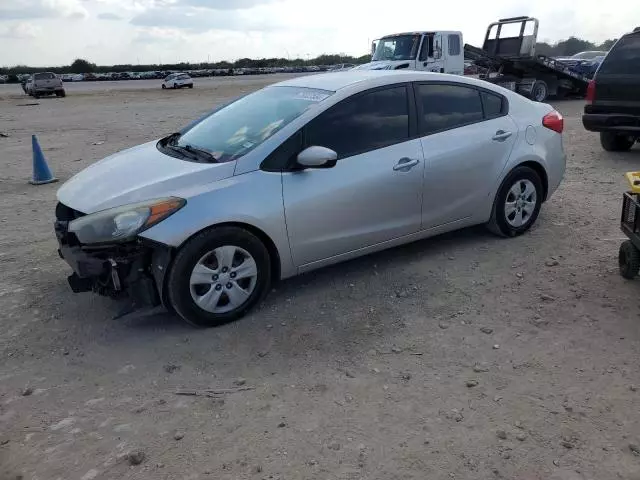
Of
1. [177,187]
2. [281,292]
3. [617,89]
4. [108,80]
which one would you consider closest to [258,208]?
[177,187]

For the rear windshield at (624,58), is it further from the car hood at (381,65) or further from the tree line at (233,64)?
the tree line at (233,64)

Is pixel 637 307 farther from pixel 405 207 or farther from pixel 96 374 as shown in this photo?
pixel 96 374

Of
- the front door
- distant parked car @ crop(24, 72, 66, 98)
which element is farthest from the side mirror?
distant parked car @ crop(24, 72, 66, 98)

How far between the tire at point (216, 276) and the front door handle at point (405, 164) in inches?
51.4

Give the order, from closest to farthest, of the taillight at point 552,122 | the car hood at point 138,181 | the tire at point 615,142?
the car hood at point 138,181 < the taillight at point 552,122 < the tire at point 615,142

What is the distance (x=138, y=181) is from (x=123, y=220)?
1.38 feet

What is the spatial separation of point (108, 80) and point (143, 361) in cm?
6875

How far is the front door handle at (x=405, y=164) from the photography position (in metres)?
4.75

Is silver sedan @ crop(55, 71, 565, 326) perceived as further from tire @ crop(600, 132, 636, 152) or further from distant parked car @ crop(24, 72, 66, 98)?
distant parked car @ crop(24, 72, 66, 98)

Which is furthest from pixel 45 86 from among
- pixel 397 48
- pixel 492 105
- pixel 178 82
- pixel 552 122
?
pixel 552 122

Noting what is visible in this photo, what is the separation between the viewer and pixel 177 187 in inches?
161

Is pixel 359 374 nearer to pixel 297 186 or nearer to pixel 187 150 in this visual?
pixel 297 186

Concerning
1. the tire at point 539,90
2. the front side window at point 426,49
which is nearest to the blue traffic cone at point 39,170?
the front side window at point 426,49

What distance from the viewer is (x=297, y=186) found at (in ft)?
14.1
